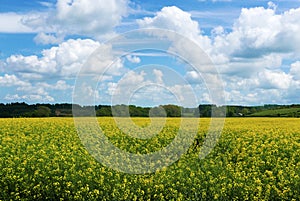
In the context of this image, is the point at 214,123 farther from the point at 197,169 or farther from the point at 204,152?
the point at 197,169

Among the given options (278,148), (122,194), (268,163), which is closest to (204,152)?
(278,148)

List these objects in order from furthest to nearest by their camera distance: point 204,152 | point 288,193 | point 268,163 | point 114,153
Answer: point 204,152 < point 114,153 < point 268,163 < point 288,193

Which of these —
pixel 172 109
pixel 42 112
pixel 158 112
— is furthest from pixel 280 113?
pixel 158 112

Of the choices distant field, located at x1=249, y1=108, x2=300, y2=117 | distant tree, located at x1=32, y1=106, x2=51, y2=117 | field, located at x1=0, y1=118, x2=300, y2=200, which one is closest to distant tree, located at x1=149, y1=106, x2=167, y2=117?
field, located at x1=0, y1=118, x2=300, y2=200

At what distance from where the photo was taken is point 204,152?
54.5 ft

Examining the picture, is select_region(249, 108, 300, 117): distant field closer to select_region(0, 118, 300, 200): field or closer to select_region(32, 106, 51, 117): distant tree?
select_region(32, 106, 51, 117): distant tree

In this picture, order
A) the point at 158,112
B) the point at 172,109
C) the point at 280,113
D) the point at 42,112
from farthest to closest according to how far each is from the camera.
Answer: the point at 280,113 → the point at 42,112 → the point at 172,109 → the point at 158,112

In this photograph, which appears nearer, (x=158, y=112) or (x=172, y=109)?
(x=158, y=112)

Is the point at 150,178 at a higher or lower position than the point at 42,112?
lower

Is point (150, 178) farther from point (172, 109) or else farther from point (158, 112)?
point (172, 109)

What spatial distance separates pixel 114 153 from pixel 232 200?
216 inches

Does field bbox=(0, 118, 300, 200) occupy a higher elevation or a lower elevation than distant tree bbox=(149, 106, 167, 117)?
lower

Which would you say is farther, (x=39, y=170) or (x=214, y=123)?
(x=214, y=123)

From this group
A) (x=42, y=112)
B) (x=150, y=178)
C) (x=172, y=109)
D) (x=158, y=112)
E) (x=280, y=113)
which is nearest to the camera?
(x=150, y=178)
